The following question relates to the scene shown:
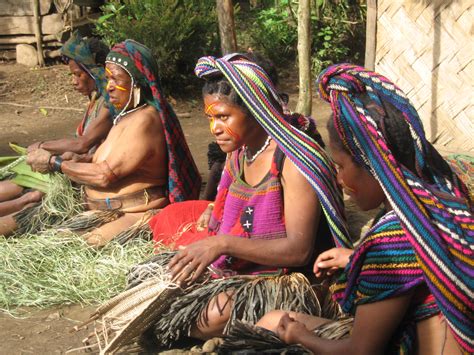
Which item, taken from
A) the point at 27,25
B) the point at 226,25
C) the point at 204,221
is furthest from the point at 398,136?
the point at 27,25

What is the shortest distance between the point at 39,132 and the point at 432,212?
7065mm

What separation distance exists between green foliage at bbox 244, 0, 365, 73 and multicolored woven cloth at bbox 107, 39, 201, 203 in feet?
21.2

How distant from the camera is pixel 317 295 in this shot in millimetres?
3367

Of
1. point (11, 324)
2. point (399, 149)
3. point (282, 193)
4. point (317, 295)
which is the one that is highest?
point (399, 149)

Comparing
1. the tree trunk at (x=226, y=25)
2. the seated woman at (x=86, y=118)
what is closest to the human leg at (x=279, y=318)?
the seated woman at (x=86, y=118)

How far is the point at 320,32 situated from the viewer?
428 inches

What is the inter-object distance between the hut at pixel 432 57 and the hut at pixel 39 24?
5564 mm

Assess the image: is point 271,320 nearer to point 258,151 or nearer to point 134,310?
point 134,310

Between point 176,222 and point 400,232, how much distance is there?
2.21 meters

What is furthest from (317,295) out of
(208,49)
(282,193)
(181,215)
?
(208,49)

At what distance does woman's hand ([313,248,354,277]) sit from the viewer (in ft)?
9.18

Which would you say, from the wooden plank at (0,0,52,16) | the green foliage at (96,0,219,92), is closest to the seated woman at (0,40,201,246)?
the green foliage at (96,0,219,92)

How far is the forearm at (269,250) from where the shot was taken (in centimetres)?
319

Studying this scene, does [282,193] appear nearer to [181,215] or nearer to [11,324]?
[181,215]
